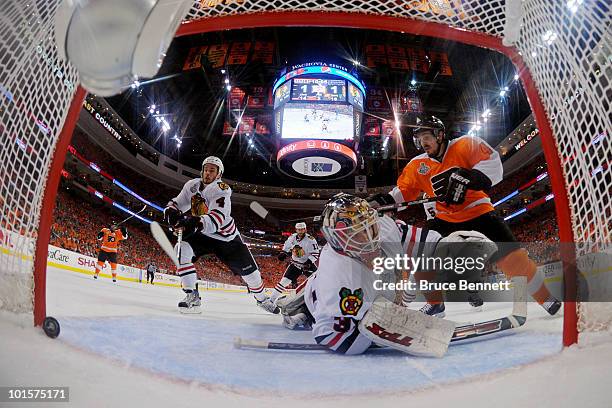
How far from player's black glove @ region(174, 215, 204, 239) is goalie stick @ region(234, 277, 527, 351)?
85 cm

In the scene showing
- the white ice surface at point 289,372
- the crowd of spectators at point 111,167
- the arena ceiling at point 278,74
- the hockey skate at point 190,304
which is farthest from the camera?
the crowd of spectators at point 111,167

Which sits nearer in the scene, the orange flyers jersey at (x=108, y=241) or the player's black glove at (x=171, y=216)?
the player's black glove at (x=171, y=216)

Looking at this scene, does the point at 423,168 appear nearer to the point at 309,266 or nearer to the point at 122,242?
the point at 309,266

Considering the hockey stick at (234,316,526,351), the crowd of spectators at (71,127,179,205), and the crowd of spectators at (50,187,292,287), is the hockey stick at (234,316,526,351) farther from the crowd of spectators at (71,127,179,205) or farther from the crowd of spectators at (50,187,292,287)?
the crowd of spectators at (71,127,179,205)

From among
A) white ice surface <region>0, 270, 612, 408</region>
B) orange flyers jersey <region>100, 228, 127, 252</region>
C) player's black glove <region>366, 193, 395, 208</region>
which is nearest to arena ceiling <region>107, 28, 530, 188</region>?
orange flyers jersey <region>100, 228, 127, 252</region>

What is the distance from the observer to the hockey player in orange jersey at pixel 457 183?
1594 millimetres

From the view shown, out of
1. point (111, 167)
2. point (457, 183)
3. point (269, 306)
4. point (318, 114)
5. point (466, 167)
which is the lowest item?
point (269, 306)

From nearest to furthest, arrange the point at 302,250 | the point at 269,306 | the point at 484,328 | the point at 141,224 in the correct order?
1. the point at 484,328
2. the point at 269,306
3. the point at 302,250
4. the point at 141,224

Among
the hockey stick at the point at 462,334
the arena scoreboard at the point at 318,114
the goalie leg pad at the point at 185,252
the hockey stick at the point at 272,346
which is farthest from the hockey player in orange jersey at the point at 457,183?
the arena scoreboard at the point at 318,114

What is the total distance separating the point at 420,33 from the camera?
2.82 ft

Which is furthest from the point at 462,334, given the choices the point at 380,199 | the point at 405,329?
the point at 380,199

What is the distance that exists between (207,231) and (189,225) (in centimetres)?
15

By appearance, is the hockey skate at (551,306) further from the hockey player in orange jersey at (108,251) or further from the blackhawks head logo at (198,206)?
the hockey player in orange jersey at (108,251)

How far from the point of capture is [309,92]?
160 inches
